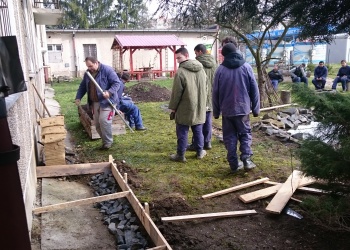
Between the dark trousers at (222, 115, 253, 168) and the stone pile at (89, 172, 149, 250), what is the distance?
5.67ft

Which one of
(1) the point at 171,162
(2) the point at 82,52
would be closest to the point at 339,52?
(2) the point at 82,52

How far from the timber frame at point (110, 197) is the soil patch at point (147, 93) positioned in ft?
28.5

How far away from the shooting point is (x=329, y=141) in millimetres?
3203

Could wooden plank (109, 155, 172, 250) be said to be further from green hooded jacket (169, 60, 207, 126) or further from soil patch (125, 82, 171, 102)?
soil patch (125, 82, 171, 102)

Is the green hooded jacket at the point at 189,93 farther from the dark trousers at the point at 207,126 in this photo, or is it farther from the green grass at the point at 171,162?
the green grass at the point at 171,162

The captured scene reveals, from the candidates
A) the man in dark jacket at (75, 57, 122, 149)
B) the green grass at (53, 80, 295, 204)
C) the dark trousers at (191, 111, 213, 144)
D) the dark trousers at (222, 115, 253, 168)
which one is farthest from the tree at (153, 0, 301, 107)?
the man in dark jacket at (75, 57, 122, 149)

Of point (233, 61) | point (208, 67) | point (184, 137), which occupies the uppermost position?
point (233, 61)

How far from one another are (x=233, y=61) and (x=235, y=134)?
1.08 metres

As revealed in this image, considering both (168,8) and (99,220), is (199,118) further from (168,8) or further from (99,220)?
(168,8)

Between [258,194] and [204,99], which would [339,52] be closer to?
[204,99]

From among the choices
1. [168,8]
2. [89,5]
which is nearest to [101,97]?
[168,8]

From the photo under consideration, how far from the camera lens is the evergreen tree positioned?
2.90 meters

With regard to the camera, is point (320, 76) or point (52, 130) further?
point (320, 76)

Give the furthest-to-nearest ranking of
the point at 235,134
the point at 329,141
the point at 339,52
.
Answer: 1. the point at 339,52
2. the point at 235,134
3. the point at 329,141
